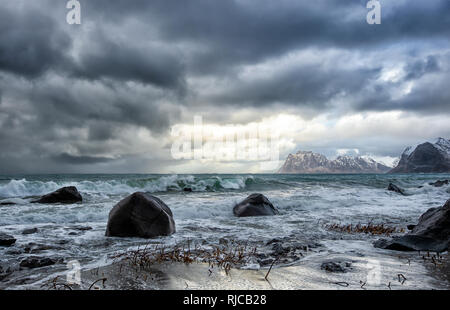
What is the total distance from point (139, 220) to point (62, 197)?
29.5ft

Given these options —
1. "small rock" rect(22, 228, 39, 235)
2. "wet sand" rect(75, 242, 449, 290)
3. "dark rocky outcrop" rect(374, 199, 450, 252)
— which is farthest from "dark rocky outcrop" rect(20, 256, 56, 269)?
"dark rocky outcrop" rect(374, 199, 450, 252)

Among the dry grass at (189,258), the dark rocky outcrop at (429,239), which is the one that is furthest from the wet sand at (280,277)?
the dark rocky outcrop at (429,239)

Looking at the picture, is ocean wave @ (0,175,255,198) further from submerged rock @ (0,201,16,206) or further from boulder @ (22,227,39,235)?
boulder @ (22,227,39,235)

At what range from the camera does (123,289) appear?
8.77 ft

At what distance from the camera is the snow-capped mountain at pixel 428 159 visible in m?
119

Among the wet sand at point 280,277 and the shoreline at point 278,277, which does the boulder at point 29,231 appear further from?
the wet sand at point 280,277

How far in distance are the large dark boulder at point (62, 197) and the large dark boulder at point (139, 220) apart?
27.0ft

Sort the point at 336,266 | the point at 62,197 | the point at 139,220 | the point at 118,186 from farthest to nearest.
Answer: the point at 118,186 → the point at 62,197 → the point at 139,220 → the point at 336,266

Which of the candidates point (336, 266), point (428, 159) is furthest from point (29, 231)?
point (428, 159)

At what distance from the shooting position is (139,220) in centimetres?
580

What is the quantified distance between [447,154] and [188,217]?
6375 inches

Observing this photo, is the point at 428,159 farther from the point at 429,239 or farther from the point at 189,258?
the point at 189,258
